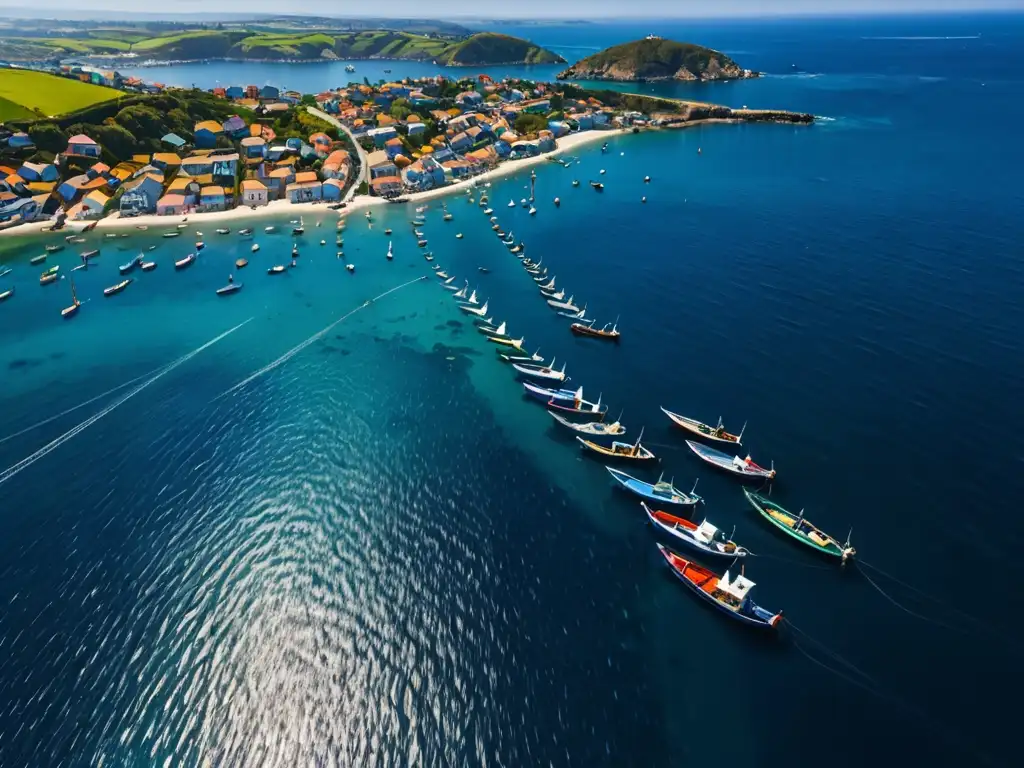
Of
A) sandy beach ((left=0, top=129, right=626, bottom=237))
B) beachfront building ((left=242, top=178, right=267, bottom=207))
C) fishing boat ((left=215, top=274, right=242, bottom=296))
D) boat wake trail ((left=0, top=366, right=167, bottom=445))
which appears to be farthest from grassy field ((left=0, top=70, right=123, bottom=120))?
boat wake trail ((left=0, top=366, right=167, bottom=445))

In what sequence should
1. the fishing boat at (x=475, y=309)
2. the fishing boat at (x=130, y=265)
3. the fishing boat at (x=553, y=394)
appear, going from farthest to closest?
the fishing boat at (x=130, y=265)
the fishing boat at (x=475, y=309)
the fishing boat at (x=553, y=394)

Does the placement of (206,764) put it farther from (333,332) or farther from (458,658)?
(333,332)

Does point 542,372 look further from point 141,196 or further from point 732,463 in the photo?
point 141,196

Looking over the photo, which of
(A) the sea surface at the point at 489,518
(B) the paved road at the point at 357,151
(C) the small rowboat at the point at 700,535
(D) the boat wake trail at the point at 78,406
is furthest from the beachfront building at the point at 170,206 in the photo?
(C) the small rowboat at the point at 700,535

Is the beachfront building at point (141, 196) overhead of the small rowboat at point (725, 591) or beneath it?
beneath

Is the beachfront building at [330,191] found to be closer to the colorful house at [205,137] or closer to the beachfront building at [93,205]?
the beachfront building at [93,205]

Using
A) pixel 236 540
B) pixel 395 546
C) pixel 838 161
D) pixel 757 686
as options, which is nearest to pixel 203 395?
pixel 236 540

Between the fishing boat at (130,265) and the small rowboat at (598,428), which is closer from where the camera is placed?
the small rowboat at (598,428)
